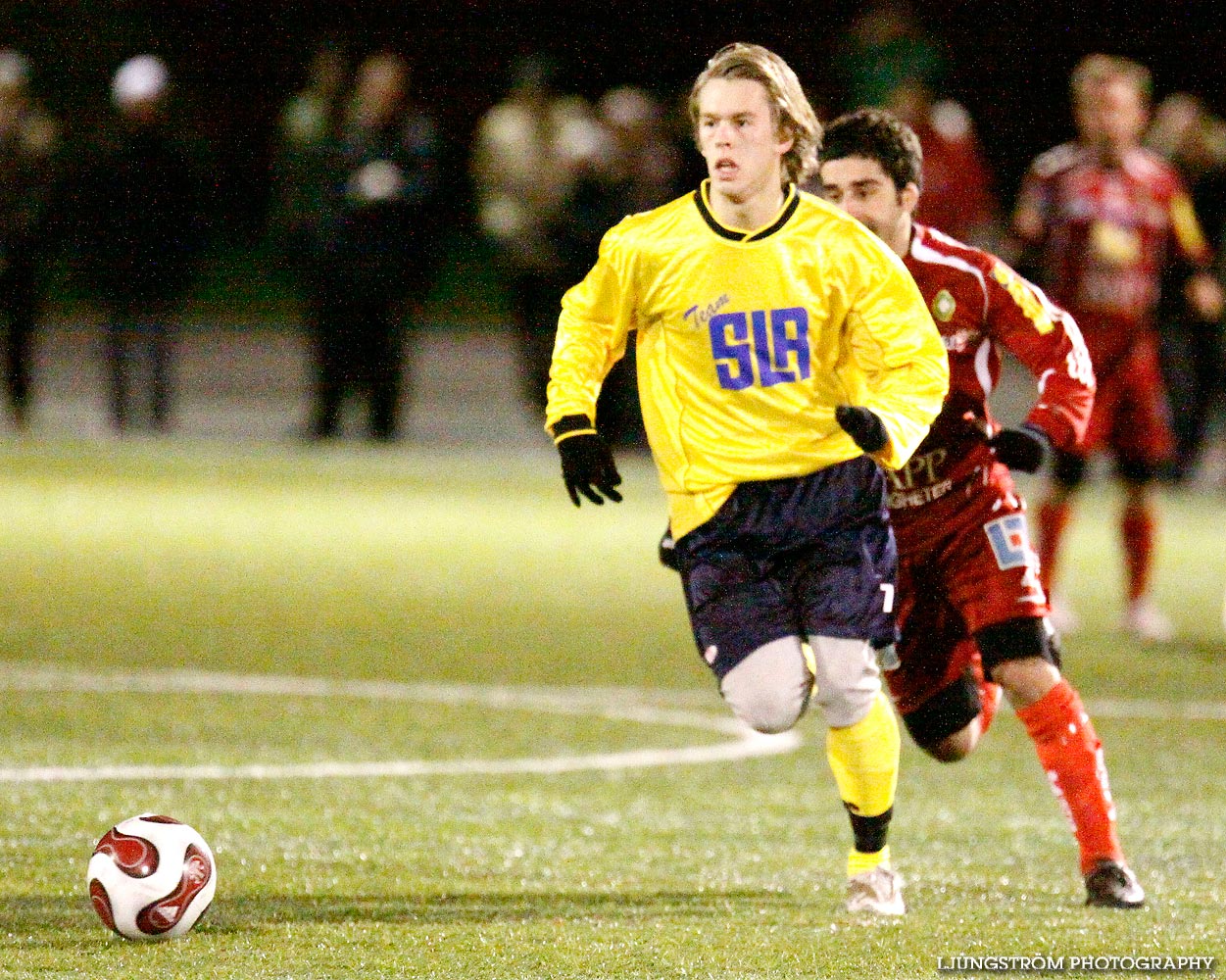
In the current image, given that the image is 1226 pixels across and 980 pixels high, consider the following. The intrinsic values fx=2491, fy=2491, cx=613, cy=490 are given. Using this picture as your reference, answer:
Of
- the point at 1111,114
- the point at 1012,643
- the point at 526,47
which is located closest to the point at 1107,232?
the point at 1111,114

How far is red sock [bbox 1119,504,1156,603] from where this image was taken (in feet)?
38.3

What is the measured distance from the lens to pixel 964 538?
635cm

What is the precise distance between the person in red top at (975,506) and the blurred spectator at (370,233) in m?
11.7

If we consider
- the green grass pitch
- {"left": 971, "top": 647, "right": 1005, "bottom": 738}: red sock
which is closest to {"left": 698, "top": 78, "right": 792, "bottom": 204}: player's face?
{"left": 971, "top": 647, "right": 1005, "bottom": 738}: red sock

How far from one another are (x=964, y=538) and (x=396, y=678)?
4127mm

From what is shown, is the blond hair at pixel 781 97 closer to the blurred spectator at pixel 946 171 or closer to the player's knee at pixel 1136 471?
the player's knee at pixel 1136 471

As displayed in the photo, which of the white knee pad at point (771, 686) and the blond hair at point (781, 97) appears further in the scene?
the blond hair at point (781, 97)

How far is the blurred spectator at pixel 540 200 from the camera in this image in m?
18.2

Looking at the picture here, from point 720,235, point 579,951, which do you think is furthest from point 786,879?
point 720,235

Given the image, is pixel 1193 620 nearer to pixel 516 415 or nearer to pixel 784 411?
pixel 784 411

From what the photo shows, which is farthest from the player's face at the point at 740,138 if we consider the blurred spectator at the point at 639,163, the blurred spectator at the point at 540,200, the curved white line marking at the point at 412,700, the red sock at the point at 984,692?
the blurred spectator at the point at 540,200

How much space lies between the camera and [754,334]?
19.3 ft

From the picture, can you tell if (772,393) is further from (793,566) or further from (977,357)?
(977,357)

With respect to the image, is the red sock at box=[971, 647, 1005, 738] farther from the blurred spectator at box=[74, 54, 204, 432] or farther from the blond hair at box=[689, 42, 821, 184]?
the blurred spectator at box=[74, 54, 204, 432]
